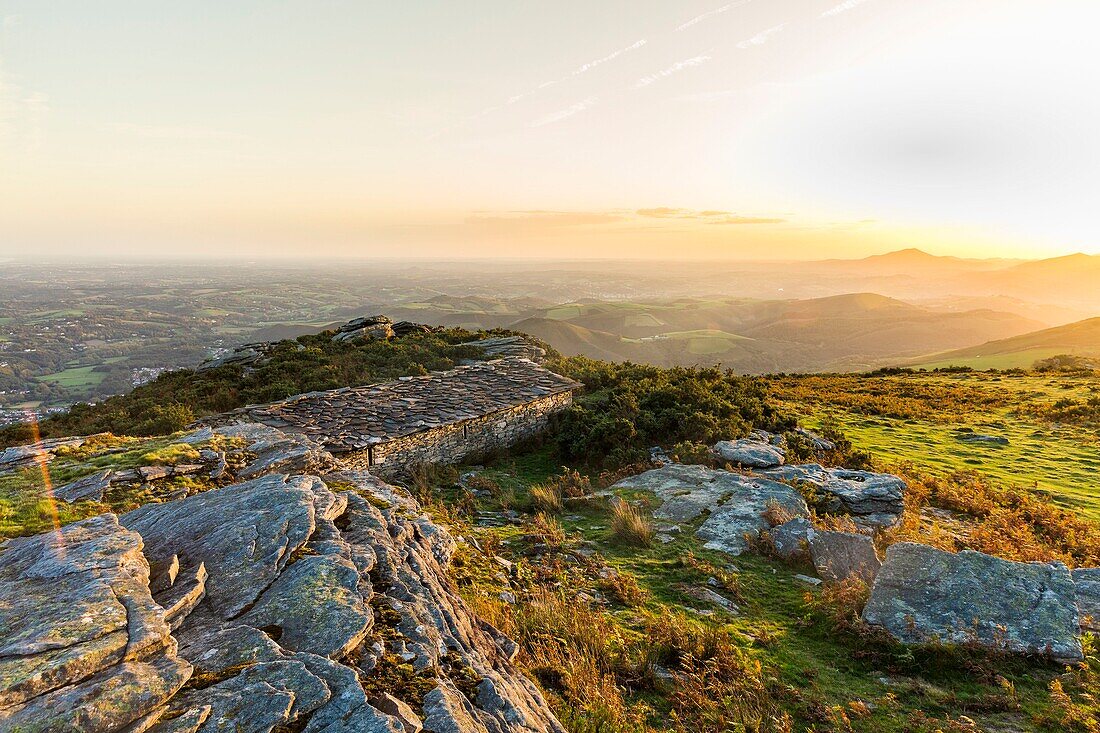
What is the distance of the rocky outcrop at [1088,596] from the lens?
244 inches

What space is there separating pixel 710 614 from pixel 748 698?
1836mm

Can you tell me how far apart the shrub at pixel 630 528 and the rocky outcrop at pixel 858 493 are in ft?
14.0

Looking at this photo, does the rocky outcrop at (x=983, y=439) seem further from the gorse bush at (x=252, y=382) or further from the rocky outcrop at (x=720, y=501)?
the gorse bush at (x=252, y=382)

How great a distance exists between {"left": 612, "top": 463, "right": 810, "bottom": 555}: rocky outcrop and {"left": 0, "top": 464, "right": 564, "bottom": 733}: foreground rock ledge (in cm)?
571

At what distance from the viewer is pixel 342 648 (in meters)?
3.93

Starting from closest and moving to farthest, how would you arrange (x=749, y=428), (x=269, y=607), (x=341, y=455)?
(x=269, y=607), (x=341, y=455), (x=749, y=428)

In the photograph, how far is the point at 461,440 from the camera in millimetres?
13195

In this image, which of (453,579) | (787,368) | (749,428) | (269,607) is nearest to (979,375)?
(749,428)

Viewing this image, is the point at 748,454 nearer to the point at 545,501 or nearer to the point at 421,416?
the point at 545,501

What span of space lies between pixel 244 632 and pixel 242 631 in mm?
29

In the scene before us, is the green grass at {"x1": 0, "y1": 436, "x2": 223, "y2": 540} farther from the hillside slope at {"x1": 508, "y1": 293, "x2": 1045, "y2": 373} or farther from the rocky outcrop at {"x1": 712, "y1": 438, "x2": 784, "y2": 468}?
the hillside slope at {"x1": 508, "y1": 293, "x2": 1045, "y2": 373}

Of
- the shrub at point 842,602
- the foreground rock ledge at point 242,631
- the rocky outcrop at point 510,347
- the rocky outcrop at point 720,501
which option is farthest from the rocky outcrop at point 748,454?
the rocky outcrop at point 510,347

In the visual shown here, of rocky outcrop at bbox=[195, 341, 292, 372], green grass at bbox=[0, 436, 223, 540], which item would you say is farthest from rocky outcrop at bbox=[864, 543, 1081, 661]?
rocky outcrop at bbox=[195, 341, 292, 372]

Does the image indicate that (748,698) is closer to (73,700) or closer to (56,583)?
(73,700)
